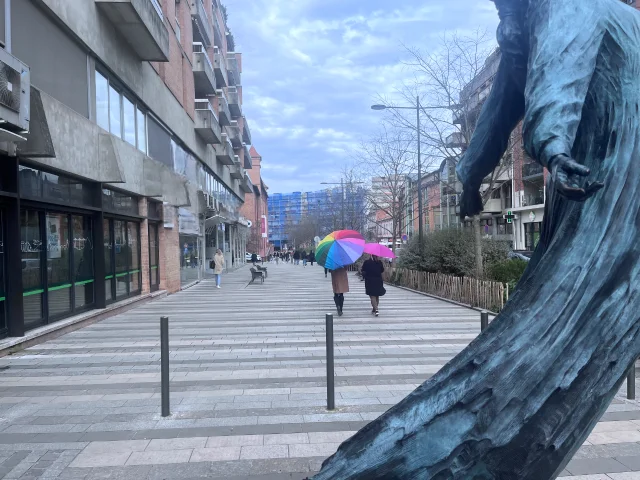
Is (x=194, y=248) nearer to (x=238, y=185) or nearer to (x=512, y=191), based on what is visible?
(x=238, y=185)

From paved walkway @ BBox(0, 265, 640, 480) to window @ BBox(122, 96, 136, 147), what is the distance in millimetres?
6491

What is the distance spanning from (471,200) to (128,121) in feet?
48.7

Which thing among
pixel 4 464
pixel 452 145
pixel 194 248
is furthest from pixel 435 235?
pixel 4 464

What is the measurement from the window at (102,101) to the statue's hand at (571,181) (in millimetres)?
13149

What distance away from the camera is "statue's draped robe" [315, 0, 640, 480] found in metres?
1.31

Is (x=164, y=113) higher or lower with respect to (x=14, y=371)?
higher

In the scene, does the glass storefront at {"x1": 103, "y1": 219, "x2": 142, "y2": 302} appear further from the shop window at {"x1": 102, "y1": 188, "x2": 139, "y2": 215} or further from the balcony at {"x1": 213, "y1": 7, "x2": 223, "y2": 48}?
the balcony at {"x1": 213, "y1": 7, "x2": 223, "y2": 48}

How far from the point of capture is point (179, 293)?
66.4 ft

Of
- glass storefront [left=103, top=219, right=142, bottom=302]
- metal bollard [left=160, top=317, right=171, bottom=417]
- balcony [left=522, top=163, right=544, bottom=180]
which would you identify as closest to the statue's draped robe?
metal bollard [left=160, top=317, right=171, bottom=417]

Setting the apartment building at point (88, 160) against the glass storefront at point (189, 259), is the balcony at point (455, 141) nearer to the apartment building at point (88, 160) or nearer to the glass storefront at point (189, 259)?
the apartment building at point (88, 160)

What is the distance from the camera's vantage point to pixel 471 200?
1999 millimetres

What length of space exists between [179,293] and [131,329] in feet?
30.6

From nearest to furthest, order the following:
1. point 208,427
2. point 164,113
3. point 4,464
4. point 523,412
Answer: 1. point 523,412
2. point 4,464
3. point 208,427
4. point 164,113

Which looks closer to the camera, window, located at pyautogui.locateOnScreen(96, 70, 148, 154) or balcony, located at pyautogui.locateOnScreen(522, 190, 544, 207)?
window, located at pyautogui.locateOnScreen(96, 70, 148, 154)
